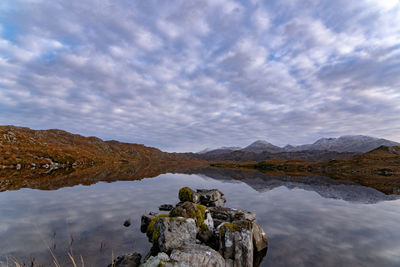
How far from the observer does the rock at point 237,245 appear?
9.97m

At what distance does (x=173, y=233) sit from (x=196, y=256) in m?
2.33

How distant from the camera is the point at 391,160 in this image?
111 meters

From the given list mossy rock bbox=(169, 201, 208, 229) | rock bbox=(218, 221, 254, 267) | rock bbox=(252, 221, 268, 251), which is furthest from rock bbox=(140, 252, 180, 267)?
rock bbox=(252, 221, 268, 251)

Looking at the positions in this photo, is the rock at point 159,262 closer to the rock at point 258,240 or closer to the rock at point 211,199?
the rock at point 258,240

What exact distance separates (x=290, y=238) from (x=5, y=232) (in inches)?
794

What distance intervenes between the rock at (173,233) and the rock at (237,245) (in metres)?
1.68

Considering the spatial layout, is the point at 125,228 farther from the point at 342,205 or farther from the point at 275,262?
the point at 342,205

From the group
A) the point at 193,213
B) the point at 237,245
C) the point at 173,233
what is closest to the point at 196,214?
the point at 193,213

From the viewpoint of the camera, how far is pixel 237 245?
10.1 metres

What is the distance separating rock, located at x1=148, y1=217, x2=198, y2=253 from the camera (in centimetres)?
975

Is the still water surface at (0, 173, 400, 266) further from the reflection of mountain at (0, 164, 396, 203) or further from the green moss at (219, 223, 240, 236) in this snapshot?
the reflection of mountain at (0, 164, 396, 203)

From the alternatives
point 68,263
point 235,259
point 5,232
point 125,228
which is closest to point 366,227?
point 235,259

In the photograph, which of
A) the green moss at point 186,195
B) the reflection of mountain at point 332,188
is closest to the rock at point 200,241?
the green moss at point 186,195

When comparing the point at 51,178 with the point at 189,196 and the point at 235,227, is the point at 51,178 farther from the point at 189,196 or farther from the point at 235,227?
the point at 235,227
